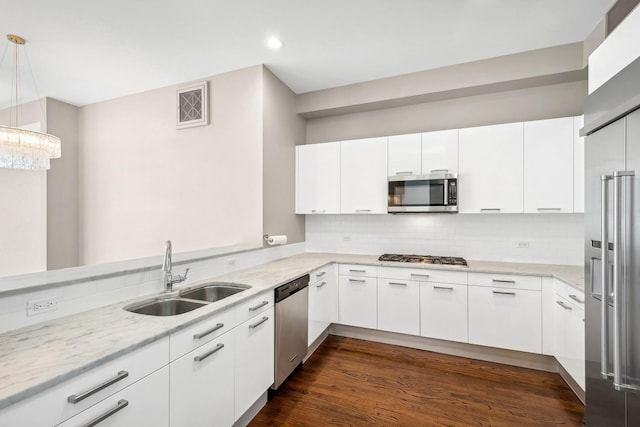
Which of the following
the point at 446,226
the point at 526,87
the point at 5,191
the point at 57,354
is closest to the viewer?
the point at 57,354

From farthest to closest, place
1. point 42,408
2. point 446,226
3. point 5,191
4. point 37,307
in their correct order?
point 5,191
point 446,226
point 37,307
point 42,408

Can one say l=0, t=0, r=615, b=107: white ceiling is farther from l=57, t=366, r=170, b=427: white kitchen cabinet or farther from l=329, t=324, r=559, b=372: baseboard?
l=329, t=324, r=559, b=372: baseboard

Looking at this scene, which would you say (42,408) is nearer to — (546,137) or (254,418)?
(254,418)

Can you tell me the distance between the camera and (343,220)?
12.7ft

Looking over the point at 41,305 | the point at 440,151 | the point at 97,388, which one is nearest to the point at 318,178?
the point at 440,151

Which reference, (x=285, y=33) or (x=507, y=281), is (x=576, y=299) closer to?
(x=507, y=281)

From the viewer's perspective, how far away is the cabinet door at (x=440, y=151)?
3035 millimetres

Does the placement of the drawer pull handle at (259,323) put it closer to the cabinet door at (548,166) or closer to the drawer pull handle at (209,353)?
the drawer pull handle at (209,353)

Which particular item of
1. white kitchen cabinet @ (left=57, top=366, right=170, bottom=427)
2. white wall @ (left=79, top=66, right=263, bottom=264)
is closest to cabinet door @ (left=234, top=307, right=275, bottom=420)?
white kitchen cabinet @ (left=57, top=366, right=170, bottom=427)

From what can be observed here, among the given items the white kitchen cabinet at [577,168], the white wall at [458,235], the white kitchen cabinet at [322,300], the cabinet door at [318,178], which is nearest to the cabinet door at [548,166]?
the white kitchen cabinet at [577,168]

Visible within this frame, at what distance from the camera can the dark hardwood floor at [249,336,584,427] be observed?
2.01 meters

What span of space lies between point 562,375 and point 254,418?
2.66 m

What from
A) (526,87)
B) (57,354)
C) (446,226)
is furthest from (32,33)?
(526,87)

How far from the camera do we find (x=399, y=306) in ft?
9.82
